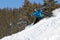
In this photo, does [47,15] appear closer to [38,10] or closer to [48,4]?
[38,10]

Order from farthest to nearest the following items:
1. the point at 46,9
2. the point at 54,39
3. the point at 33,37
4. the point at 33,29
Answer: the point at 46,9
the point at 33,29
the point at 33,37
the point at 54,39

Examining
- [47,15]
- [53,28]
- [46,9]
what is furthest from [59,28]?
[46,9]

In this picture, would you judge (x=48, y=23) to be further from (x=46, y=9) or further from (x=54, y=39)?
(x=46, y=9)

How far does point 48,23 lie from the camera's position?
10195mm

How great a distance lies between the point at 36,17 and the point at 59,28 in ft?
11.3

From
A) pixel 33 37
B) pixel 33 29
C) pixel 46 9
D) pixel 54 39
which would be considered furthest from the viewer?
pixel 46 9

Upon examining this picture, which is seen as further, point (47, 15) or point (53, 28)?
point (47, 15)

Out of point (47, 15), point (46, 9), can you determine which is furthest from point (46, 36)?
point (46, 9)

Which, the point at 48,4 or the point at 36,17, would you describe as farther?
the point at 48,4

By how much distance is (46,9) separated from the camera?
1325cm

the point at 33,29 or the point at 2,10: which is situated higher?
the point at 33,29

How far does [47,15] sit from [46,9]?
1.22m

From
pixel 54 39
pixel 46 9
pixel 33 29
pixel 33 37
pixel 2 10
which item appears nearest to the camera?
pixel 54 39

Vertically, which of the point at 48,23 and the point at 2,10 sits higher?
the point at 48,23
